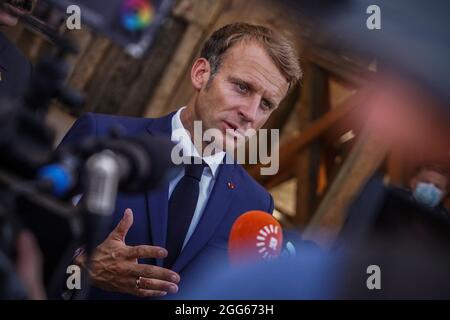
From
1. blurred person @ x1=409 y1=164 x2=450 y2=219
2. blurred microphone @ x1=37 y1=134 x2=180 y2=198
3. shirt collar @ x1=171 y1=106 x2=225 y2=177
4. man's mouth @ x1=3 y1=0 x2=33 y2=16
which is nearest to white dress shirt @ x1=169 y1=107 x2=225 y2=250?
shirt collar @ x1=171 y1=106 x2=225 y2=177

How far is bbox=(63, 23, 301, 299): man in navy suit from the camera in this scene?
1.32 m

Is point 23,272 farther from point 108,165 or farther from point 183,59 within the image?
point 183,59

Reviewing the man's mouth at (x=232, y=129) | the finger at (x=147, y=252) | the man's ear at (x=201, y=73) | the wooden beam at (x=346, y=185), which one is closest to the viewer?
the finger at (x=147, y=252)

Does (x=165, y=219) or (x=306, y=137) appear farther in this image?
(x=306, y=137)

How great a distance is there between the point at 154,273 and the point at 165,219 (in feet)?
0.50

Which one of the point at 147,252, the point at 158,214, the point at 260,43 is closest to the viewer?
the point at 147,252

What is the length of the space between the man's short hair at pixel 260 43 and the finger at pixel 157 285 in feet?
2.15

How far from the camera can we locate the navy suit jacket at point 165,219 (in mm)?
1392

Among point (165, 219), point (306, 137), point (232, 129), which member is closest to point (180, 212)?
point (165, 219)

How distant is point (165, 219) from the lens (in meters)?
1.39

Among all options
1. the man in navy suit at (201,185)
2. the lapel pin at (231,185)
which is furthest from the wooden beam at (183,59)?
the lapel pin at (231,185)

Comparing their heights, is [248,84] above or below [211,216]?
above

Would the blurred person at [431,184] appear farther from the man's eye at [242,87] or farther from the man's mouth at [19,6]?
the man's mouth at [19,6]

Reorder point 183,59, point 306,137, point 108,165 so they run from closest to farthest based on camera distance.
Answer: point 108,165 → point 183,59 → point 306,137
